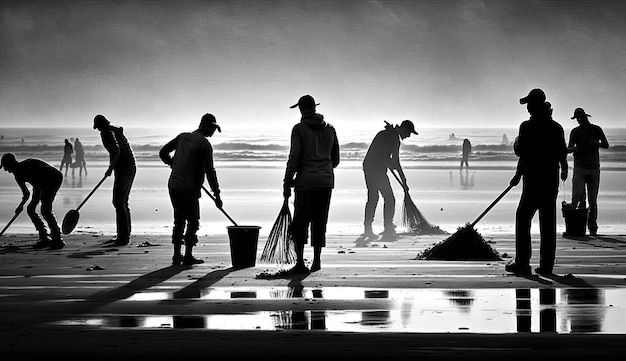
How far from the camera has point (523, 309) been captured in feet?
25.7

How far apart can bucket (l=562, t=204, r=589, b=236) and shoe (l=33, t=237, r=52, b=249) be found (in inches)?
302

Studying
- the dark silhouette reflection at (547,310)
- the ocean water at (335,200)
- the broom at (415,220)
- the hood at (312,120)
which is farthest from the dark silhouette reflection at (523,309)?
the broom at (415,220)

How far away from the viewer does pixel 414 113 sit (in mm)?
103938

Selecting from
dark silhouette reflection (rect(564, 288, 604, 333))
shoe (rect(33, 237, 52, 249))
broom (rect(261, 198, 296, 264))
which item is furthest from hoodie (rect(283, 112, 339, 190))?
shoe (rect(33, 237, 52, 249))

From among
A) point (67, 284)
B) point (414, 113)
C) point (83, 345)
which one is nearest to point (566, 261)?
point (67, 284)

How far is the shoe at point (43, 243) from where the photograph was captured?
1331cm

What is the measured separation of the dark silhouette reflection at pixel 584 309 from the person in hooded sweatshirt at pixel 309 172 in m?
2.94

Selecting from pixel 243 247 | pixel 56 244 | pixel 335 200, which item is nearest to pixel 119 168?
pixel 56 244

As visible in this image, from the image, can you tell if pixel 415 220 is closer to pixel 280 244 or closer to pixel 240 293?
pixel 280 244

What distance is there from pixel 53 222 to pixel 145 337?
7.18 meters

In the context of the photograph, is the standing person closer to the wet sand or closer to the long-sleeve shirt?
the long-sleeve shirt

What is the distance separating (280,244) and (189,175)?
4.43 feet

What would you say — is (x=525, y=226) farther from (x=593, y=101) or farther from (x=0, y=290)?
(x=593, y=101)

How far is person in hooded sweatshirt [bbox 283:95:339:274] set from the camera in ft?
34.3
